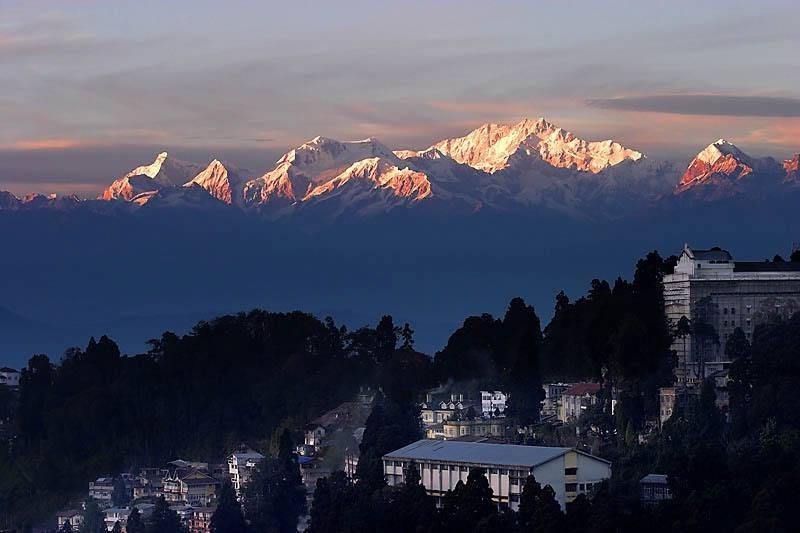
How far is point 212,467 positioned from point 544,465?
3037 cm

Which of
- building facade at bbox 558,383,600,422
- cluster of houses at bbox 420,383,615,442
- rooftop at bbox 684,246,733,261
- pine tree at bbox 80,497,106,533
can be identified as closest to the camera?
rooftop at bbox 684,246,733,261

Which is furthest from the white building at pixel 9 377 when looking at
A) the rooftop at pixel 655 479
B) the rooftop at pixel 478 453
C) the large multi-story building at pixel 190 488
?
the rooftop at pixel 655 479

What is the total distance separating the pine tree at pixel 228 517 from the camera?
292 feet

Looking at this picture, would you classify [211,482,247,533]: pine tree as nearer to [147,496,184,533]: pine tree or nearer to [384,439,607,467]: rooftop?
[147,496,184,533]: pine tree

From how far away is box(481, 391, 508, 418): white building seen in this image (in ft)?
317

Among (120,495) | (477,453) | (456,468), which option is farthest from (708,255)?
(120,495)

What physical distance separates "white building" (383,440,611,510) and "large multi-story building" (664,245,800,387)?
820 centimetres

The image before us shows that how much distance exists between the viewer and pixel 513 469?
7806 centimetres

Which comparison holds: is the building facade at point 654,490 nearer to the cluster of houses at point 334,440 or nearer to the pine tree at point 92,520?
the cluster of houses at point 334,440

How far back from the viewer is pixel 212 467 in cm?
10494

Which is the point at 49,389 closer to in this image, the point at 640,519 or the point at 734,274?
the point at 734,274

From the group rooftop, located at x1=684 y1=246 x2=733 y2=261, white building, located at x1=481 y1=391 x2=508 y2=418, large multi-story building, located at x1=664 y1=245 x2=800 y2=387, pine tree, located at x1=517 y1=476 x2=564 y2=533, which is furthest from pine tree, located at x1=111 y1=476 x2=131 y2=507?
pine tree, located at x1=517 y1=476 x2=564 y2=533

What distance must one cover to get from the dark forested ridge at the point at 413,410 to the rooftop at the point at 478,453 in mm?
1732

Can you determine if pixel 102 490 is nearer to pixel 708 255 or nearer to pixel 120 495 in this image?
pixel 120 495
